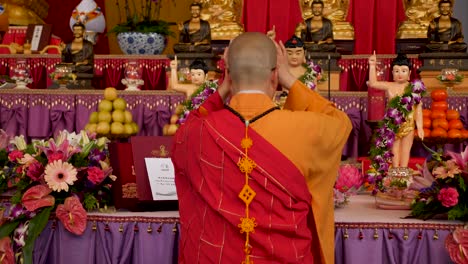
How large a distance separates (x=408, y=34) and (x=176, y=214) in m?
2.71

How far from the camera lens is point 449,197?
7.68ft

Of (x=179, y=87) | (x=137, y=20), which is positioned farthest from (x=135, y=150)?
(x=137, y=20)

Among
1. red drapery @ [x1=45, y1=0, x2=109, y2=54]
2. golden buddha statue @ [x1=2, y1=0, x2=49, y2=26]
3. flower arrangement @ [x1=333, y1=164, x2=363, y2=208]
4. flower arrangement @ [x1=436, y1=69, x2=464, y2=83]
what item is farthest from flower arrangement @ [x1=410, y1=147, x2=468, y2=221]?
red drapery @ [x1=45, y1=0, x2=109, y2=54]

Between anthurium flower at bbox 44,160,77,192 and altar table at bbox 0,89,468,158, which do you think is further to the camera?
altar table at bbox 0,89,468,158

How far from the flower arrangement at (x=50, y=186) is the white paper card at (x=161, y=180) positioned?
12cm

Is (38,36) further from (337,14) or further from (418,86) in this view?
(418,86)

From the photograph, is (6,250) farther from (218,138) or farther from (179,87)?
(179,87)

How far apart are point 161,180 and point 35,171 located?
0.36 m

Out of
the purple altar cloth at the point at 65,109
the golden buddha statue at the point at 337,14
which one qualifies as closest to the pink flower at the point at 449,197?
the purple altar cloth at the point at 65,109

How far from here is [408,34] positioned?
4.83 m

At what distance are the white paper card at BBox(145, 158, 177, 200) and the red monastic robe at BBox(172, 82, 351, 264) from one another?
1.69 feet

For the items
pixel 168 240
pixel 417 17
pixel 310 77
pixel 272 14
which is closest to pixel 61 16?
pixel 272 14

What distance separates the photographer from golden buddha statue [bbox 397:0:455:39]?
15.8 ft

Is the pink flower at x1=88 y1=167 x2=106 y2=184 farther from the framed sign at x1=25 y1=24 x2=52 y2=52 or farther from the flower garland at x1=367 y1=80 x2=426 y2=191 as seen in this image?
the framed sign at x1=25 y1=24 x2=52 y2=52
